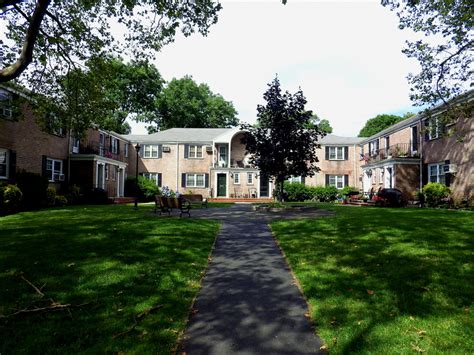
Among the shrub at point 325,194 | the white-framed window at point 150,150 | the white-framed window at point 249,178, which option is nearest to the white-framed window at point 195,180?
the white-framed window at point 150,150

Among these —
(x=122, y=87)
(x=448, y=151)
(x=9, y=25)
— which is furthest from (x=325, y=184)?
(x=122, y=87)

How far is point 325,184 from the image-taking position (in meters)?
35.7

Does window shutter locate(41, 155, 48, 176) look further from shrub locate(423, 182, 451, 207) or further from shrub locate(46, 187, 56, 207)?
shrub locate(423, 182, 451, 207)

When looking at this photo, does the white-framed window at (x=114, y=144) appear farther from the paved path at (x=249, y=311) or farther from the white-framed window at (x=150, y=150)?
the paved path at (x=249, y=311)

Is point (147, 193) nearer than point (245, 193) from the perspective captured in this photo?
Yes

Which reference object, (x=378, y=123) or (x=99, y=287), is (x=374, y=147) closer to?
(x=378, y=123)

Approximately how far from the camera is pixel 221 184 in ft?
116

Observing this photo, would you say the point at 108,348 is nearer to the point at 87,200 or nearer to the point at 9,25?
the point at 9,25

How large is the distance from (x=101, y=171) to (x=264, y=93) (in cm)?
1672

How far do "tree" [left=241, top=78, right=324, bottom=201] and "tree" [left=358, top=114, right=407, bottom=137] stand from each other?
48.4m

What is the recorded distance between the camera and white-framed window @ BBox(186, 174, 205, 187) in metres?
35.8

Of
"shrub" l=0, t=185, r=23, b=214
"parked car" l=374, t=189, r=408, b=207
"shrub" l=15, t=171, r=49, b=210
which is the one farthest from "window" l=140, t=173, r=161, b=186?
"parked car" l=374, t=189, r=408, b=207

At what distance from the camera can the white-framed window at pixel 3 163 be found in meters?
18.2

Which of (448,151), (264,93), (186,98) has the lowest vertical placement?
→ (448,151)
